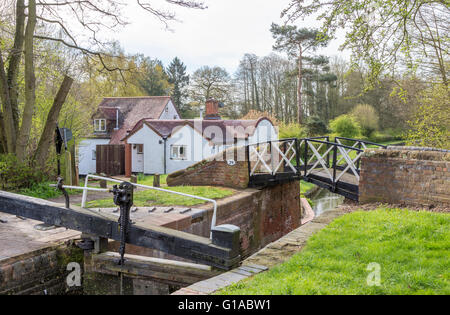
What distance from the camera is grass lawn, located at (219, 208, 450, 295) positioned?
11.1ft

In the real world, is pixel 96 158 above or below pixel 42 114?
below

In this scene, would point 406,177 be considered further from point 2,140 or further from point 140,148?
point 140,148

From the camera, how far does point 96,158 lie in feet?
82.0

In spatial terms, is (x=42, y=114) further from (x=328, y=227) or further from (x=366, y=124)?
(x=366, y=124)

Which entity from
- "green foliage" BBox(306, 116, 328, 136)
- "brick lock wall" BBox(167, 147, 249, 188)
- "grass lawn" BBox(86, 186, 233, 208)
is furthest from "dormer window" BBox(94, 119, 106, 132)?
"grass lawn" BBox(86, 186, 233, 208)

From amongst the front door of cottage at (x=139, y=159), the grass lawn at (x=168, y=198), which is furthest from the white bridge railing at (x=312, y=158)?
the front door of cottage at (x=139, y=159)

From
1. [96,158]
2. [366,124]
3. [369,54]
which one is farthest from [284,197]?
[366,124]

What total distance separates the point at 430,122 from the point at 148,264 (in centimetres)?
961

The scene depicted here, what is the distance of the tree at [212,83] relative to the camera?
40.2m

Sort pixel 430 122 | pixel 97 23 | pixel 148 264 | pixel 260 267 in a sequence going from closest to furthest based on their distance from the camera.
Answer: pixel 260 267 → pixel 148 264 → pixel 430 122 → pixel 97 23

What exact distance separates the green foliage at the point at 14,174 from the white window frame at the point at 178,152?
42.9 feet

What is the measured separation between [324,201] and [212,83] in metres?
23.8

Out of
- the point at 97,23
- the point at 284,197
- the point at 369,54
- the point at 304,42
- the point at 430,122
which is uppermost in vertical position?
the point at 304,42

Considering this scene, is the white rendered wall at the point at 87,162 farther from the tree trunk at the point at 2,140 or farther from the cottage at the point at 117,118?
the tree trunk at the point at 2,140
